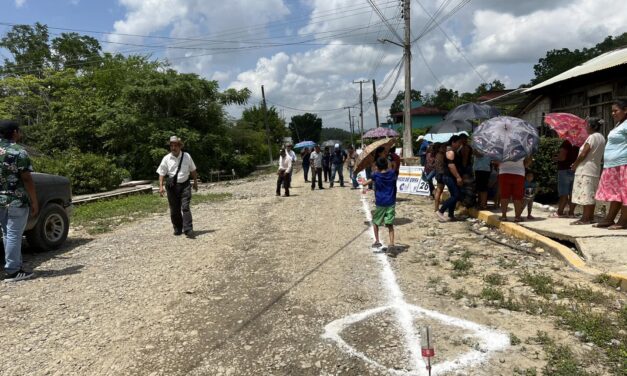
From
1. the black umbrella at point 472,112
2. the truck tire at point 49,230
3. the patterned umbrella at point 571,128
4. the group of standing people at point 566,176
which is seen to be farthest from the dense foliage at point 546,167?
the truck tire at point 49,230

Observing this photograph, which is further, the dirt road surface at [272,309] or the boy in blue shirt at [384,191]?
the boy in blue shirt at [384,191]

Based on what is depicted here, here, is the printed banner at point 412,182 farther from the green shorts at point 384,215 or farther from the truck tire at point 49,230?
the truck tire at point 49,230

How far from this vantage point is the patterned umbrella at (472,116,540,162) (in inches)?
292

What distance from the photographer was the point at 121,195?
16.5 m

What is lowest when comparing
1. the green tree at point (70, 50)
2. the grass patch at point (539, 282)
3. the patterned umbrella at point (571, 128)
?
the grass patch at point (539, 282)

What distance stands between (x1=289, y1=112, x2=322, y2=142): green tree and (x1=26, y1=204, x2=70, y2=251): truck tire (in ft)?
338

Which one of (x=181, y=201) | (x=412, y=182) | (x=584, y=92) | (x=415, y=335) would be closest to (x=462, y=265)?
(x=415, y=335)

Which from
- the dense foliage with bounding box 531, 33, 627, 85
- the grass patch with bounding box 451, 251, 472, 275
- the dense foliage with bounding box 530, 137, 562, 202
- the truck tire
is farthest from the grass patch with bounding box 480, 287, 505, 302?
the dense foliage with bounding box 531, 33, 627, 85

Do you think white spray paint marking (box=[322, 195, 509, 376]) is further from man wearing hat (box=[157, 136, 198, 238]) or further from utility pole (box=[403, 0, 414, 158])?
utility pole (box=[403, 0, 414, 158])

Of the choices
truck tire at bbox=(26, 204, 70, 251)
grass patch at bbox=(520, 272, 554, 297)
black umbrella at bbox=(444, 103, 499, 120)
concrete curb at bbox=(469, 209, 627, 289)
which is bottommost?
grass patch at bbox=(520, 272, 554, 297)

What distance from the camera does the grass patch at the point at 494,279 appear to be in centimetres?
524

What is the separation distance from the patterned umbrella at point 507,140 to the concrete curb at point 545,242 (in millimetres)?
1178

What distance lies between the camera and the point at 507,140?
7473 millimetres

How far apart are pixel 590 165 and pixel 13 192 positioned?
809 centimetres
